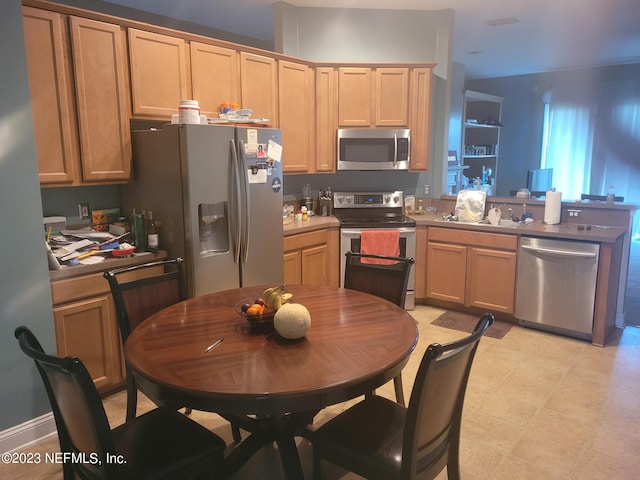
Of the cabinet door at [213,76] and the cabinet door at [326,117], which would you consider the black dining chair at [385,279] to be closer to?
the cabinet door at [213,76]

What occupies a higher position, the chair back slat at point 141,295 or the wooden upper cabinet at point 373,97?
the wooden upper cabinet at point 373,97

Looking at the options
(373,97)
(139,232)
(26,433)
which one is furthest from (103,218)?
(373,97)

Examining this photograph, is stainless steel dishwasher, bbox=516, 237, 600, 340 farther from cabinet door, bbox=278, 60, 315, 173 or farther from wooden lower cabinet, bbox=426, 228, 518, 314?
cabinet door, bbox=278, 60, 315, 173

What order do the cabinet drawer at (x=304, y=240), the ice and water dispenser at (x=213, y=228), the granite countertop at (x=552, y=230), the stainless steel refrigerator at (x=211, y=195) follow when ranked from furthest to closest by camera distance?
the cabinet drawer at (x=304, y=240) < the granite countertop at (x=552, y=230) < the ice and water dispenser at (x=213, y=228) < the stainless steel refrigerator at (x=211, y=195)

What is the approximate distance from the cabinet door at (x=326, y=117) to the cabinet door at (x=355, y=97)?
0.18 ft

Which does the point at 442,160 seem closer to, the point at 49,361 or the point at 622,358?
the point at 622,358

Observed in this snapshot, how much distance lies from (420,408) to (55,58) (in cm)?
262

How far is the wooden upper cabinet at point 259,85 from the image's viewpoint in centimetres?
372

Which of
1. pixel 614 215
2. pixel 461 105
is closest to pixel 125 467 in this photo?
pixel 614 215

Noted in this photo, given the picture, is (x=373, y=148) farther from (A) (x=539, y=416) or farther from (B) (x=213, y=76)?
(A) (x=539, y=416)

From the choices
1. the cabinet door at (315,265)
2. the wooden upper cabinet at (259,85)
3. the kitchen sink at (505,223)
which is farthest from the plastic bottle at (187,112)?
the kitchen sink at (505,223)

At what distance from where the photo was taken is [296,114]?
165 inches

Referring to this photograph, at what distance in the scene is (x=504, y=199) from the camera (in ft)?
14.5

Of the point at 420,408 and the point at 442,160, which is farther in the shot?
the point at 442,160
